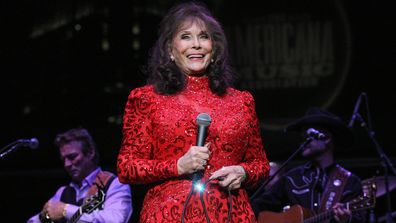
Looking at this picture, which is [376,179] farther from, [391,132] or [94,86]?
[94,86]

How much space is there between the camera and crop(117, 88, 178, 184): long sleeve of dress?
249cm

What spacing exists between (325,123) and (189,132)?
311 centimetres

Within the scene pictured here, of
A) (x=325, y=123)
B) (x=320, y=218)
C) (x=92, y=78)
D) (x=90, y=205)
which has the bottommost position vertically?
(x=320, y=218)

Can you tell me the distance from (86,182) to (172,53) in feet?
8.51

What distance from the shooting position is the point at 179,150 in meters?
2.55

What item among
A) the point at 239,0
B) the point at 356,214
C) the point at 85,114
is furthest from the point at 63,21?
the point at 356,214

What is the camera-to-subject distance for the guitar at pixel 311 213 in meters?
4.91

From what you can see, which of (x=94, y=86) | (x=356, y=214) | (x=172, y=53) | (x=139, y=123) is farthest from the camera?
(x=94, y=86)

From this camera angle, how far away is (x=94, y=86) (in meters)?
5.86

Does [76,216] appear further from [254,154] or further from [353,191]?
[254,154]


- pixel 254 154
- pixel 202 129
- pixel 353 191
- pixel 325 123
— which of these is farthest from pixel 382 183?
pixel 202 129

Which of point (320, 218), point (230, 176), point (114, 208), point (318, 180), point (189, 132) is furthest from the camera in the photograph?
point (318, 180)

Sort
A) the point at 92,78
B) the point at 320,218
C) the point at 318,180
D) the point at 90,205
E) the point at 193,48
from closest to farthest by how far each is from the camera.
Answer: the point at 193,48
the point at 90,205
the point at 320,218
the point at 318,180
the point at 92,78

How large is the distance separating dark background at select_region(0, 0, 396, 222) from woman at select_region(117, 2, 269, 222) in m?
3.03
